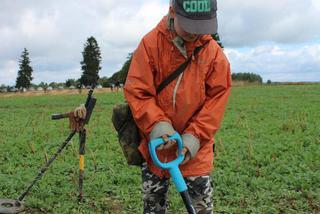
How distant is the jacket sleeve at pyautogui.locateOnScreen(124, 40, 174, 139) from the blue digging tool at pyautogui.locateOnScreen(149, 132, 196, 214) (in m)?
0.08

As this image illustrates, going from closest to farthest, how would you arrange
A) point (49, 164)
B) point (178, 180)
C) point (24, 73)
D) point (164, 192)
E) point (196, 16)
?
point (178, 180) < point (196, 16) < point (164, 192) < point (49, 164) < point (24, 73)

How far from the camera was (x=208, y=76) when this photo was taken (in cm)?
323

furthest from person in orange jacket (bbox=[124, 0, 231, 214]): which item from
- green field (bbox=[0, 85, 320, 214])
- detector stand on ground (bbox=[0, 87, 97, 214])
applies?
green field (bbox=[0, 85, 320, 214])

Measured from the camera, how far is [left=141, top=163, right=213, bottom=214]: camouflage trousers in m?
3.30

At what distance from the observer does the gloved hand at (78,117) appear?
4.79 metres

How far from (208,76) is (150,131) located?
0.53 meters

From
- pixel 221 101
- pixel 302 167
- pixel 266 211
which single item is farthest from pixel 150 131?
pixel 302 167

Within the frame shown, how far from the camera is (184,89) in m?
3.19

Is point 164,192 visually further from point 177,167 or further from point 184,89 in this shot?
point 184,89

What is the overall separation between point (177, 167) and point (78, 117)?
212 cm

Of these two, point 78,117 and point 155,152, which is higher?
point 78,117

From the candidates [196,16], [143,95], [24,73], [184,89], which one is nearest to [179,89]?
[184,89]

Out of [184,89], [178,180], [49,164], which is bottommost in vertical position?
[49,164]

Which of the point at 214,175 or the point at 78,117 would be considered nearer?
the point at 78,117
